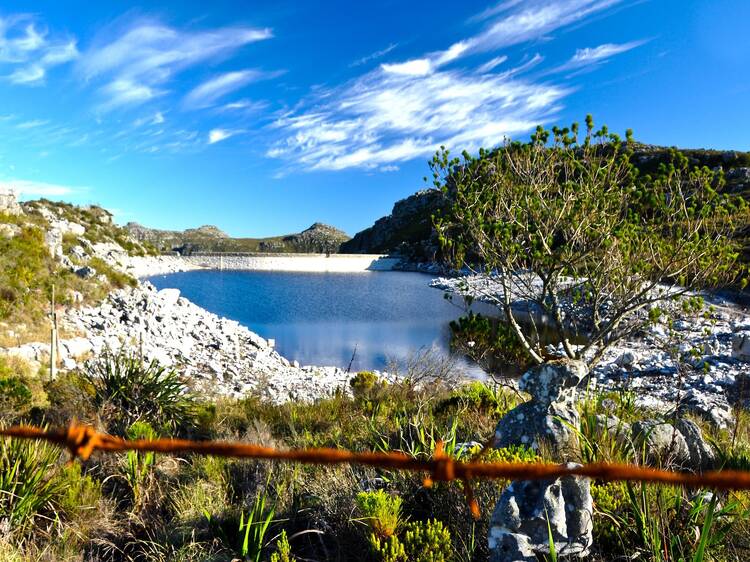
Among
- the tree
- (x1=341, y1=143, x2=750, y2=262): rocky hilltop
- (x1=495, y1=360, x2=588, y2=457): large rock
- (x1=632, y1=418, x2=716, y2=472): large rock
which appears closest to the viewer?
(x1=632, y1=418, x2=716, y2=472): large rock

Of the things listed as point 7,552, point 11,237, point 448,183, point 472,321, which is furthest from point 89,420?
point 11,237

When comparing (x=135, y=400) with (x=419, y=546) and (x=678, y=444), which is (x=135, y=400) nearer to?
(x=419, y=546)

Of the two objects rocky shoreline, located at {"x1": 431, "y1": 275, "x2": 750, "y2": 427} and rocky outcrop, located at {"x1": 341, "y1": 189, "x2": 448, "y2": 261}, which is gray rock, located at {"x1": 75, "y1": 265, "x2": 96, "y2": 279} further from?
rocky outcrop, located at {"x1": 341, "y1": 189, "x2": 448, "y2": 261}

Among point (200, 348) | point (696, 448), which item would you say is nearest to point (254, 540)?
point (696, 448)

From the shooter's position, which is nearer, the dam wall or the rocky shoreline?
the rocky shoreline

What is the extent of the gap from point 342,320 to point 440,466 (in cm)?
2976

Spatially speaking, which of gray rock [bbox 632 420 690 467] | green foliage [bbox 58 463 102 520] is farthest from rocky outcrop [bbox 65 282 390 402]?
gray rock [bbox 632 420 690 467]

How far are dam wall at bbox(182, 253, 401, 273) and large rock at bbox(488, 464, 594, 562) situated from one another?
9620 cm

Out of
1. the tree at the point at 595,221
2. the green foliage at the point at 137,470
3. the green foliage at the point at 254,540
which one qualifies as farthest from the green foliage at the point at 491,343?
the green foliage at the point at 254,540

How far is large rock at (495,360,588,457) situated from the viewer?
532 cm

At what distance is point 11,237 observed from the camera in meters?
18.7

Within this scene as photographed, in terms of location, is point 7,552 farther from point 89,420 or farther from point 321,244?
point 321,244

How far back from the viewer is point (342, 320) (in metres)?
31.2

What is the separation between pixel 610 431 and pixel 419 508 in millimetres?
2458
